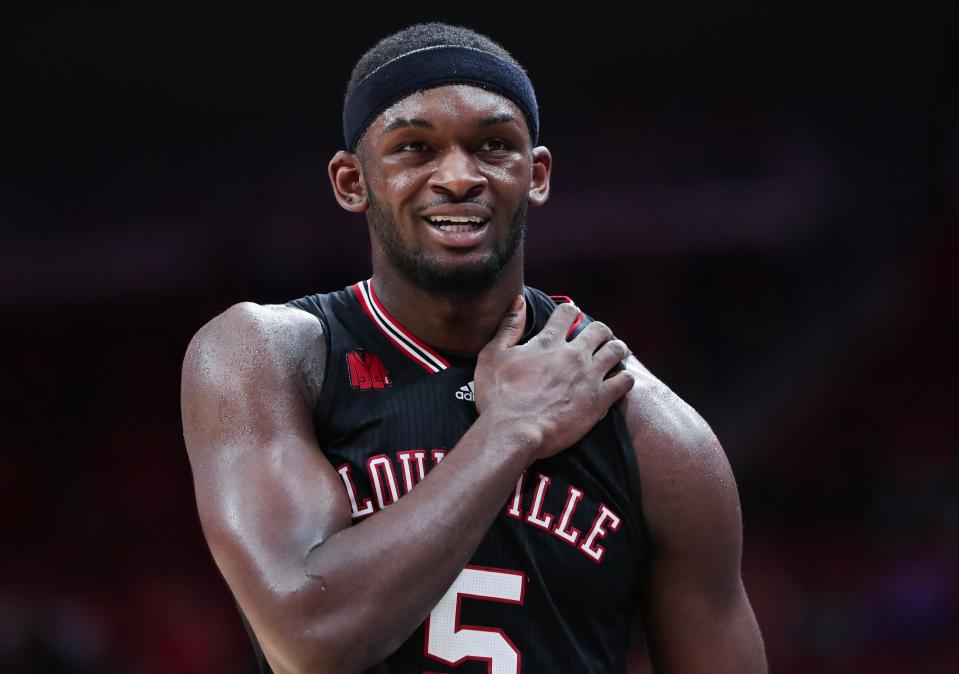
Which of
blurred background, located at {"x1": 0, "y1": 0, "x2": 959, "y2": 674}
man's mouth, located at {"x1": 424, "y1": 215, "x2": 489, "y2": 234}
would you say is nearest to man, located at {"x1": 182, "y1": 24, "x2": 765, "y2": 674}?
man's mouth, located at {"x1": 424, "y1": 215, "x2": 489, "y2": 234}

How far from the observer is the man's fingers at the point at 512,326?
106 inches

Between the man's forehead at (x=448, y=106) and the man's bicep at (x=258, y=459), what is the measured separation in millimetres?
513

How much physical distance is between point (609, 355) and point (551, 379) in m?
0.19

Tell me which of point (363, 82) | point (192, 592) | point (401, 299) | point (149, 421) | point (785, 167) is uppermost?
point (785, 167)

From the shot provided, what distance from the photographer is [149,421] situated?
898 centimetres

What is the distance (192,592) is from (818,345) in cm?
479

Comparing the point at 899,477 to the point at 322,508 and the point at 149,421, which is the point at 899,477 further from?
the point at 322,508

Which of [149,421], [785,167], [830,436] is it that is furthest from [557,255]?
[149,421]

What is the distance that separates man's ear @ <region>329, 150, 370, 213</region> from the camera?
109 inches

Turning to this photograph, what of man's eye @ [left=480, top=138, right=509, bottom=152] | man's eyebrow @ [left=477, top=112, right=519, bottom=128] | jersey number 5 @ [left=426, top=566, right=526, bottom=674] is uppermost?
man's eyebrow @ [left=477, top=112, right=519, bottom=128]

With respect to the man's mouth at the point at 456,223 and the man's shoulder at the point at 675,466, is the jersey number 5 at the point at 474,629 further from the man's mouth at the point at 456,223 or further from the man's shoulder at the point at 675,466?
the man's mouth at the point at 456,223

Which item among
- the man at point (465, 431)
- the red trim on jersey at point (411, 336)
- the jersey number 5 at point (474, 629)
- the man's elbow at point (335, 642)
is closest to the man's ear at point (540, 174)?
the man at point (465, 431)

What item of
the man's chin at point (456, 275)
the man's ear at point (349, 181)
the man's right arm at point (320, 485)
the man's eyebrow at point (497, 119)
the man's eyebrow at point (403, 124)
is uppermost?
the man's eyebrow at point (497, 119)

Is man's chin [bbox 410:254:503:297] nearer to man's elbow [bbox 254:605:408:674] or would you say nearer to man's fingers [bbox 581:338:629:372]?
man's fingers [bbox 581:338:629:372]
